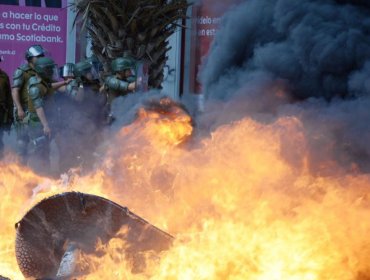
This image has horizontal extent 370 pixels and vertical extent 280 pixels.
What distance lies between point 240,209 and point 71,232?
1.07 m

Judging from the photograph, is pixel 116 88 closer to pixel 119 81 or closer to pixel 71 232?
pixel 119 81

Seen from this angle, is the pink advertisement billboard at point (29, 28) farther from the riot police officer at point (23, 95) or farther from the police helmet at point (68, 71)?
the riot police officer at point (23, 95)

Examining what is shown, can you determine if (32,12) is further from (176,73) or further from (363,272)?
(363,272)

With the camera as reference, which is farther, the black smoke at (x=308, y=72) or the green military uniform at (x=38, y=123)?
the green military uniform at (x=38, y=123)

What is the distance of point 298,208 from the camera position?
498cm

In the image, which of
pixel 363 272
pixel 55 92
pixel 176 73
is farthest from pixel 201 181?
pixel 176 73

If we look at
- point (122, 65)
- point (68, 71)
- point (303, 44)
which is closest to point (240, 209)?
point (303, 44)

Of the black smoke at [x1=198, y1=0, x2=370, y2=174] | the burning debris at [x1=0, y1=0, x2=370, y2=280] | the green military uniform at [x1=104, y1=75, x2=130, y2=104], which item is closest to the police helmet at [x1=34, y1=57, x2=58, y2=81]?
the green military uniform at [x1=104, y1=75, x2=130, y2=104]

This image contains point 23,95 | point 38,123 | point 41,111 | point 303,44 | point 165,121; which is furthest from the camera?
point 23,95

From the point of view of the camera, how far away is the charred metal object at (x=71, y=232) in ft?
16.2

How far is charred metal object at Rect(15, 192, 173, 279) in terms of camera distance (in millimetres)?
4934

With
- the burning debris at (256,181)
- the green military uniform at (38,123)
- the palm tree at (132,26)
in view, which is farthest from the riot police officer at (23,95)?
the burning debris at (256,181)

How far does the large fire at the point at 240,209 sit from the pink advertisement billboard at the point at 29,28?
27.5 ft

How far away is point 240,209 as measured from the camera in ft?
16.7
